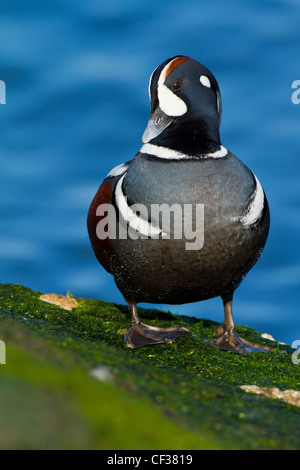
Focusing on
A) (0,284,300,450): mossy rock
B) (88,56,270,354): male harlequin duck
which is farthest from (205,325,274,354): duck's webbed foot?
(0,284,300,450): mossy rock

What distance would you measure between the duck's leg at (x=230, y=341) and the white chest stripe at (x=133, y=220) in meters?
1.19

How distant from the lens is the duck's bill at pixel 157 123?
557 cm

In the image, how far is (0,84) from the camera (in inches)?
530

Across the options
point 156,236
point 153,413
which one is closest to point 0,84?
point 156,236

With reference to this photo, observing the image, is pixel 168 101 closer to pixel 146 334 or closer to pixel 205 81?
pixel 205 81

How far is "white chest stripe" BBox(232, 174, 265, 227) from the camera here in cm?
538

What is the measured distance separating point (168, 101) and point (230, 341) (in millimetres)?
2145

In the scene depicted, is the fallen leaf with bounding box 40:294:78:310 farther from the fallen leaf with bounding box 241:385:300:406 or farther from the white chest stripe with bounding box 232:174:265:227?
the fallen leaf with bounding box 241:385:300:406

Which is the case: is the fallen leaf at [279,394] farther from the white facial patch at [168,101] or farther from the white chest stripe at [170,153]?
the white facial patch at [168,101]

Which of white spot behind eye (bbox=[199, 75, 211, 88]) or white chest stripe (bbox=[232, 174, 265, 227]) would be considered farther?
white spot behind eye (bbox=[199, 75, 211, 88])

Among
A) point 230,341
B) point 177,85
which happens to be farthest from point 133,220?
point 230,341

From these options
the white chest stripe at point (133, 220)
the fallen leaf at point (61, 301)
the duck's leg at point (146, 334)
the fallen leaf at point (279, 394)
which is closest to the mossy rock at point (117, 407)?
the fallen leaf at point (279, 394)

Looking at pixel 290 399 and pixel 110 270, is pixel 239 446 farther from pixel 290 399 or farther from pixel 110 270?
pixel 110 270
